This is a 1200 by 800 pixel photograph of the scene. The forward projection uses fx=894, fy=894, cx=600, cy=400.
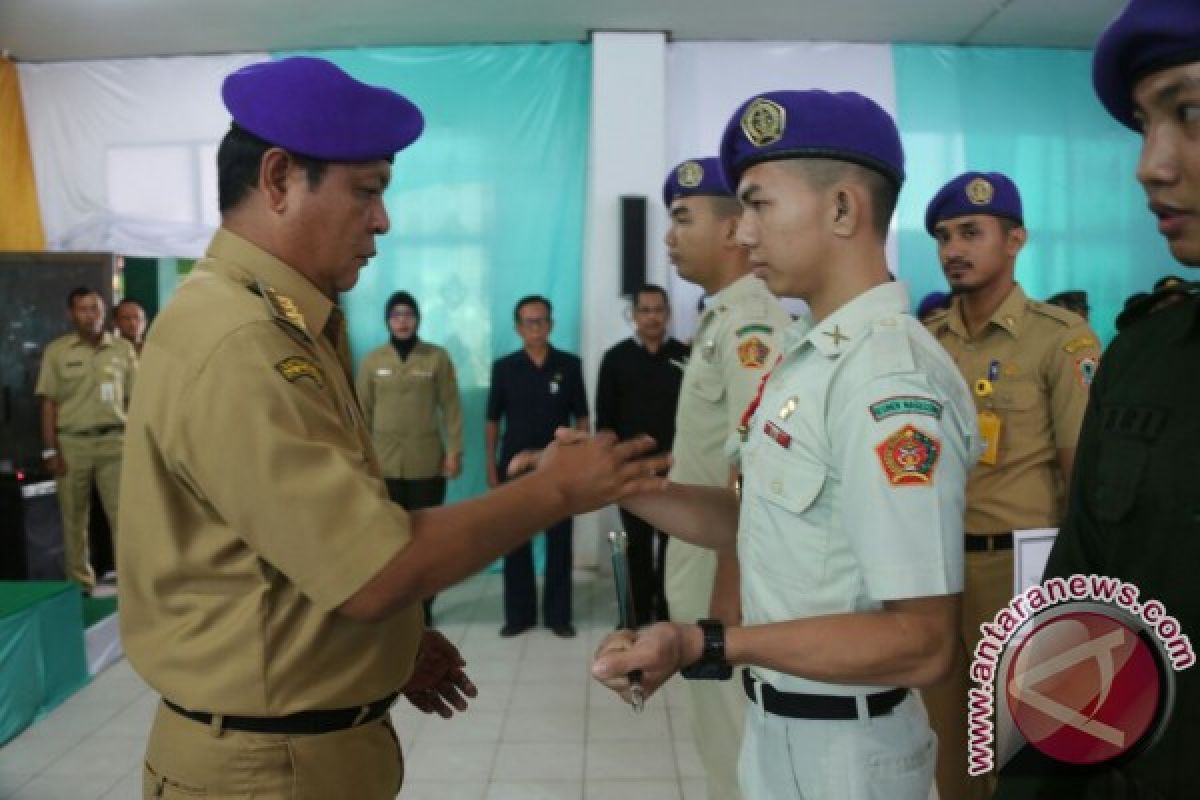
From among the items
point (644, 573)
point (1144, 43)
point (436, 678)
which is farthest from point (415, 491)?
point (1144, 43)

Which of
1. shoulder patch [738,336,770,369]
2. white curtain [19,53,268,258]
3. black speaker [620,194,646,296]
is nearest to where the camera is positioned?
shoulder patch [738,336,770,369]

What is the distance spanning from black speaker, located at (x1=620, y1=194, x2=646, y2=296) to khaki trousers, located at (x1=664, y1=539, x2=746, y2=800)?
3436mm

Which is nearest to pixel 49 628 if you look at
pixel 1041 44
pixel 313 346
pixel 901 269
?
pixel 313 346

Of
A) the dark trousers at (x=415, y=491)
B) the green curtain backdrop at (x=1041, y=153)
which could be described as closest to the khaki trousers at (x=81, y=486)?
the dark trousers at (x=415, y=491)

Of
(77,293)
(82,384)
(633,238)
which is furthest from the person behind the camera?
(633,238)

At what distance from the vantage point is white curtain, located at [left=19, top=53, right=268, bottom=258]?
619cm

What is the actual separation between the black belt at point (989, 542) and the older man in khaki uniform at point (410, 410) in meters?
3.10

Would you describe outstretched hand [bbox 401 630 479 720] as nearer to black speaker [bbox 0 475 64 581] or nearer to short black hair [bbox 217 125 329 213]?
short black hair [bbox 217 125 329 213]

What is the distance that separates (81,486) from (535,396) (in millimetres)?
2781

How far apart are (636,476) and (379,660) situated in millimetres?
442

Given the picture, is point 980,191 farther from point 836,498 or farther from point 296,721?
point 296,721

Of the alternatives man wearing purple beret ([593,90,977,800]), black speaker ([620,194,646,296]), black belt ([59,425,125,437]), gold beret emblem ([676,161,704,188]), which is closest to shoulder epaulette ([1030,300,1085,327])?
gold beret emblem ([676,161,704,188])

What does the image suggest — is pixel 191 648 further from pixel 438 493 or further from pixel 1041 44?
pixel 1041 44

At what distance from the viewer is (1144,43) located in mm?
853
